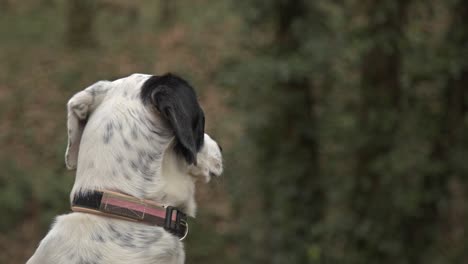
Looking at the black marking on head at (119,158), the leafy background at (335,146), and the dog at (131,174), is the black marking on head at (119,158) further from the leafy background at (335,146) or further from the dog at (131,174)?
the leafy background at (335,146)

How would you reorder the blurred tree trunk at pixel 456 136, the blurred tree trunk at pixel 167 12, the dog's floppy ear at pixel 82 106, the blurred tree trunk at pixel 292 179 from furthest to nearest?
the blurred tree trunk at pixel 167 12 < the blurred tree trunk at pixel 292 179 < the blurred tree trunk at pixel 456 136 < the dog's floppy ear at pixel 82 106

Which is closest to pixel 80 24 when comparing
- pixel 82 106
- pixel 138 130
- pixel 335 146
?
pixel 335 146

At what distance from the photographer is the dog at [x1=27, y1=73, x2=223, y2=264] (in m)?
3.64

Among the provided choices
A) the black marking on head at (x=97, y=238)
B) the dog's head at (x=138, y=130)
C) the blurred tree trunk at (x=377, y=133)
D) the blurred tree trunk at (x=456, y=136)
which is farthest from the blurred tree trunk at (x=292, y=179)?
the black marking on head at (x=97, y=238)

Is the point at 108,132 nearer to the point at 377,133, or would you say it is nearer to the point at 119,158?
the point at 119,158

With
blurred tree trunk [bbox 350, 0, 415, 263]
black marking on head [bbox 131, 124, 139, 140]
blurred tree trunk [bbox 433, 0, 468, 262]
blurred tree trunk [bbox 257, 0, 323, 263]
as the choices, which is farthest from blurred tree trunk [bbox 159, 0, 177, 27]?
black marking on head [bbox 131, 124, 139, 140]

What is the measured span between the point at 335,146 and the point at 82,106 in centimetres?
707

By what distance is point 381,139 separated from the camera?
954 cm

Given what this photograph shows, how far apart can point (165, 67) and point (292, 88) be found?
7689 mm

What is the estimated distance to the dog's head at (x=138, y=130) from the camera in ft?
12.0

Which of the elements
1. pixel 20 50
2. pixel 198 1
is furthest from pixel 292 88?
pixel 198 1

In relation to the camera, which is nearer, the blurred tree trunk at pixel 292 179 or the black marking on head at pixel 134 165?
the black marking on head at pixel 134 165

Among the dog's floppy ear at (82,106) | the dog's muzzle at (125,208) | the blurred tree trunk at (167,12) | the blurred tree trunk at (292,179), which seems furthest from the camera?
the blurred tree trunk at (167,12)

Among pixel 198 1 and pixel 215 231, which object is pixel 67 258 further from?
pixel 198 1
